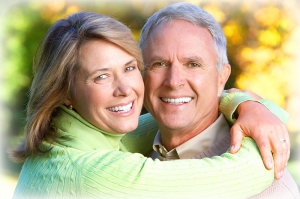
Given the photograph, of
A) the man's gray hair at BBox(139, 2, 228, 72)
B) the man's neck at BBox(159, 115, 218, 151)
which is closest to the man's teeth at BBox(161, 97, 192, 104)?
the man's neck at BBox(159, 115, 218, 151)

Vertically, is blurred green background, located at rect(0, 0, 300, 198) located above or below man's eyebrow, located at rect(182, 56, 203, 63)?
below

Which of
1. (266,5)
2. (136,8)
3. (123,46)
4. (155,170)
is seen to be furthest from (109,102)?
(266,5)

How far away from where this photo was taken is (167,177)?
236 cm

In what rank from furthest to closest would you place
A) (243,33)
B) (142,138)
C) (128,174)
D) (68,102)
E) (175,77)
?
(243,33), (142,138), (175,77), (68,102), (128,174)

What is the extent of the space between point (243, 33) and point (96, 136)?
3.85m

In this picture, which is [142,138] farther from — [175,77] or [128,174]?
[128,174]

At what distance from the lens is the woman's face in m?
2.61

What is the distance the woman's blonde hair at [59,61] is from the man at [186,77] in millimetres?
273

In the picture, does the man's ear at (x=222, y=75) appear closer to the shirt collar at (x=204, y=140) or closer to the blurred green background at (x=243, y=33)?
the shirt collar at (x=204, y=140)

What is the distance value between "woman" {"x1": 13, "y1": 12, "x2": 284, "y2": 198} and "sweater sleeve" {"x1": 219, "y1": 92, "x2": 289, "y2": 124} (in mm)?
412

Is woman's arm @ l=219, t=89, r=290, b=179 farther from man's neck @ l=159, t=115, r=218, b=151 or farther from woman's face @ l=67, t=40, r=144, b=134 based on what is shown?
woman's face @ l=67, t=40, r=144, b=134

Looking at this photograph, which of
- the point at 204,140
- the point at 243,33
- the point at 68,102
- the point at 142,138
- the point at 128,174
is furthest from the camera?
the point at 243,33

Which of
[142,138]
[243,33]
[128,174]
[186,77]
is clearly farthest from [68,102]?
[243,33]

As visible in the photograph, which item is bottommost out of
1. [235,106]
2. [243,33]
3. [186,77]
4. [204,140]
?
[243,33]
